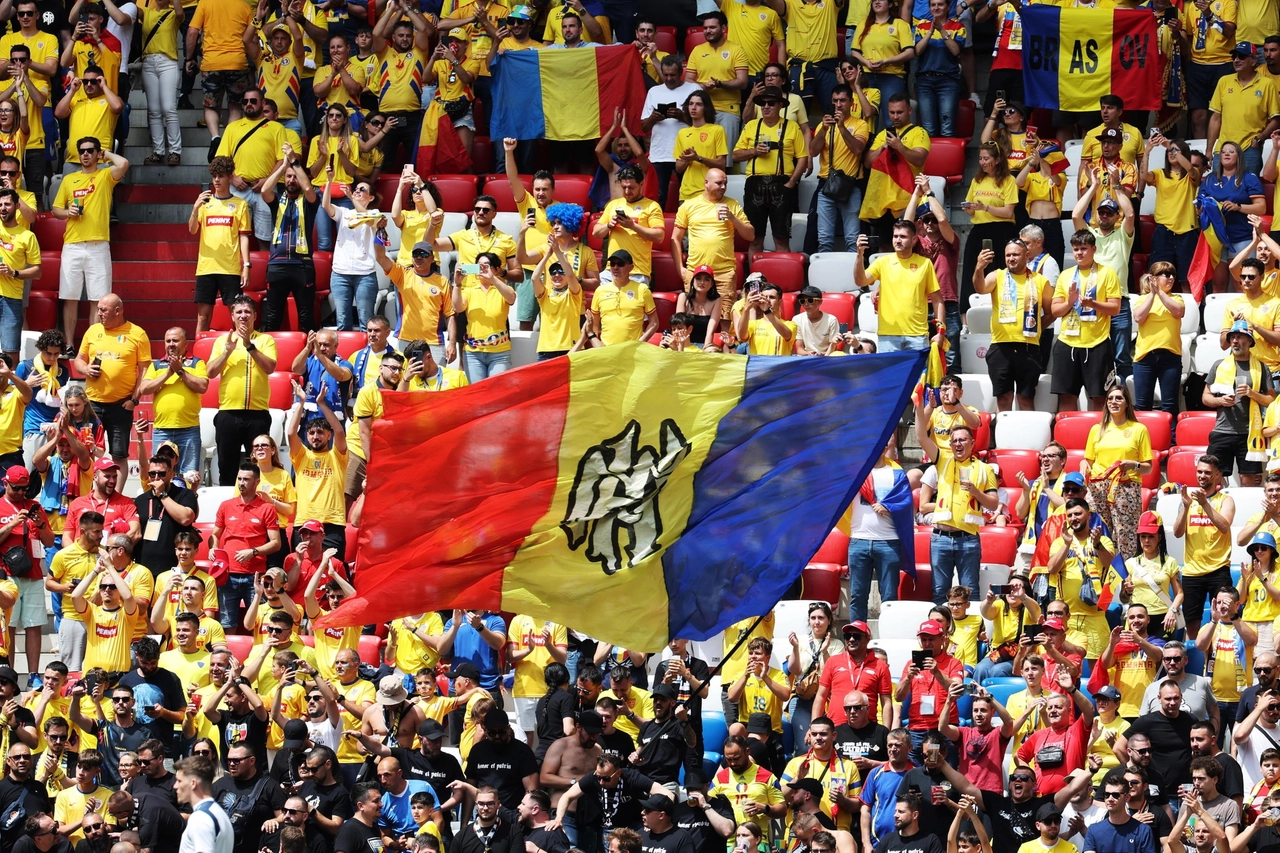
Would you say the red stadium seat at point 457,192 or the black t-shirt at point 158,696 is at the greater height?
the red stadium seat at point 457,192

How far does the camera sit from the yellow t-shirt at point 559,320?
19828 millimetres

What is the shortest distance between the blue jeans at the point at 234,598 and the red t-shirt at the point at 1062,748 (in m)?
6.21

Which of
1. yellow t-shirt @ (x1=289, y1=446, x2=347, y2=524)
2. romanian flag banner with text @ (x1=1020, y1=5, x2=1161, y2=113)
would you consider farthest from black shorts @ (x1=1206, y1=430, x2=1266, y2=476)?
yellow t-shirt @ (x1=289, y1=446, x2=347, y2=524)

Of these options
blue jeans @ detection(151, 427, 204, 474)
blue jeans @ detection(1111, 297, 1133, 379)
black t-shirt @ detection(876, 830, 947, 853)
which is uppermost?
blue jeans @ detection(1111, 297, 1133, 379)

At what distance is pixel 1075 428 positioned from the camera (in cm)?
1873

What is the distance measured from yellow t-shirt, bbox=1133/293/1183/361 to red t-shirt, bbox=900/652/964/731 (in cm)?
426

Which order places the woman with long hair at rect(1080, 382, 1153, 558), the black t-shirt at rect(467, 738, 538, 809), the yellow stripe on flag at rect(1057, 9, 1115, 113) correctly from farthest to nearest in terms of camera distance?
the yellow stripe on flag at rect(1057, 9, 1115, 113)
the woman with long hair at rect(1080, 382, 1153, 558)
the black t-shirt at rect(467, 738, 538, 809)

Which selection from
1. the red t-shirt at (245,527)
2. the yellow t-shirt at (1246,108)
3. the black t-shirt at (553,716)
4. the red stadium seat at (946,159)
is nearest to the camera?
the black t-shirt at (553,716)

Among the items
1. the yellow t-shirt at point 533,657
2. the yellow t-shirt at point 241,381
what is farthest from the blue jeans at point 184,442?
the yellow t-shirt at point 533,657

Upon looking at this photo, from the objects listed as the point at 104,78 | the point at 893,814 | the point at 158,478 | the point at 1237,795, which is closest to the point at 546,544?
the point at 893,814

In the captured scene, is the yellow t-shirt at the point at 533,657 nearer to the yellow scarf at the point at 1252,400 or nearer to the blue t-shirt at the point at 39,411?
the blue t-shirt at the point at 39,411

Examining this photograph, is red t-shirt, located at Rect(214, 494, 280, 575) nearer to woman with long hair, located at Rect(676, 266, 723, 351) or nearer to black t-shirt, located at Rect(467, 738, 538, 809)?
black t-shirt, located at Rect(467, 738, 538, 809)

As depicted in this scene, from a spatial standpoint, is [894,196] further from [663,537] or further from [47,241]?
[663,537]

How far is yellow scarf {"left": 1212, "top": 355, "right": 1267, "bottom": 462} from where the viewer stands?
1814 centimetres
